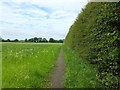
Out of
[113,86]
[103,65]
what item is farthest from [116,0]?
[113,86]

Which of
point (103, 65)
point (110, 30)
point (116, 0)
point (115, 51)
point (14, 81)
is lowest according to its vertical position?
point (14, 81)

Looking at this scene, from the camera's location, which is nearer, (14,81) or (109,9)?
(109,9)

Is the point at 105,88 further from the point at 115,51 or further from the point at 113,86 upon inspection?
the point at 115,51

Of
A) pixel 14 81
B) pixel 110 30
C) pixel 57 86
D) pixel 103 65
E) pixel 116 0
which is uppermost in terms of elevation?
pixel 116 0

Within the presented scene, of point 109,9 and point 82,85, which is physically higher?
point 109,9

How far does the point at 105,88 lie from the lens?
3418mm

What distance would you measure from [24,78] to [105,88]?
3.55 metres

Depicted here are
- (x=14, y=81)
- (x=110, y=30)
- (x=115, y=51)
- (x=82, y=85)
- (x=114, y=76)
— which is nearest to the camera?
(x=115, y=51)

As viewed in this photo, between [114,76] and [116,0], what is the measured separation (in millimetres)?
2708

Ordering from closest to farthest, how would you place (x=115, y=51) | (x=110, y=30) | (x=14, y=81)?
(x=115, y=51) < (x=110, y=30) < (x=14, y=81)

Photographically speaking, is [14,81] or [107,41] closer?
[107,41]

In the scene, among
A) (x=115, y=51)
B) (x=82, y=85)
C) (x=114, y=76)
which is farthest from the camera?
(x=82, y=85)

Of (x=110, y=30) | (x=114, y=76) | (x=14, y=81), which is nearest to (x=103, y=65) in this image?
(x=114, y=76)

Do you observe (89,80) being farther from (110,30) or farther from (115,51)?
(110,30)
